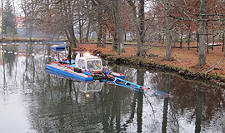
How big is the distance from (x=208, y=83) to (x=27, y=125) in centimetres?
1249

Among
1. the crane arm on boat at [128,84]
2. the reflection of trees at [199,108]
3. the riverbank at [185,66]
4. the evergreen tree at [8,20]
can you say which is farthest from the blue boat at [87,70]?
the evergreen tree at [8,20]

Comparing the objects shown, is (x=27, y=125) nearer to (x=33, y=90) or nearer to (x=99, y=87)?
(x=33, y=90)

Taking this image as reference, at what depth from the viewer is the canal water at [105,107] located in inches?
412

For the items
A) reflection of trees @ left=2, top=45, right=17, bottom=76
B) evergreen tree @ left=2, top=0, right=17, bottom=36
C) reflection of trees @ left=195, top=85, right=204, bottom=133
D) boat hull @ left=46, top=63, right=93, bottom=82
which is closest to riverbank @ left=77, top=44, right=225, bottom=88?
reflection of trees @ left=195, top=85, right=204, bottom=133

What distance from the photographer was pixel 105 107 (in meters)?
12.9

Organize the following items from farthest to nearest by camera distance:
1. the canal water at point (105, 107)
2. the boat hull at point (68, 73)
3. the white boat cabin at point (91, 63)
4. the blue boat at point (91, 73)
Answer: the white boat cabin at point (91, 63) → the boat hull at point (68, 73) → the blue boat at point (91, 73) → the canal water at point (105, 107)

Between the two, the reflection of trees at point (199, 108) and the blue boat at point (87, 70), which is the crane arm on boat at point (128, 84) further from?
the reflection of trees at point (199, 108)

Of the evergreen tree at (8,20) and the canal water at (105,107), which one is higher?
the evergreen tree at (8,20)

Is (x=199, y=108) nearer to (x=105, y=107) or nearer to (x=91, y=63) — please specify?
(x=105, y=107)

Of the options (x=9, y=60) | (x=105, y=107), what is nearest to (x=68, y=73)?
(x=105, y=107)

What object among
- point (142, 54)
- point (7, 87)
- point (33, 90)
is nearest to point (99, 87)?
point (33, 90)

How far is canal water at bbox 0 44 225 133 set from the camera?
1045cm

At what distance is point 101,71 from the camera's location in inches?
758

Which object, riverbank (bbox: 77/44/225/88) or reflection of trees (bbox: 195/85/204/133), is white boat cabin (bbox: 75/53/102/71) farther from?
reflection of trees (bbox: 195/85/204/133)
